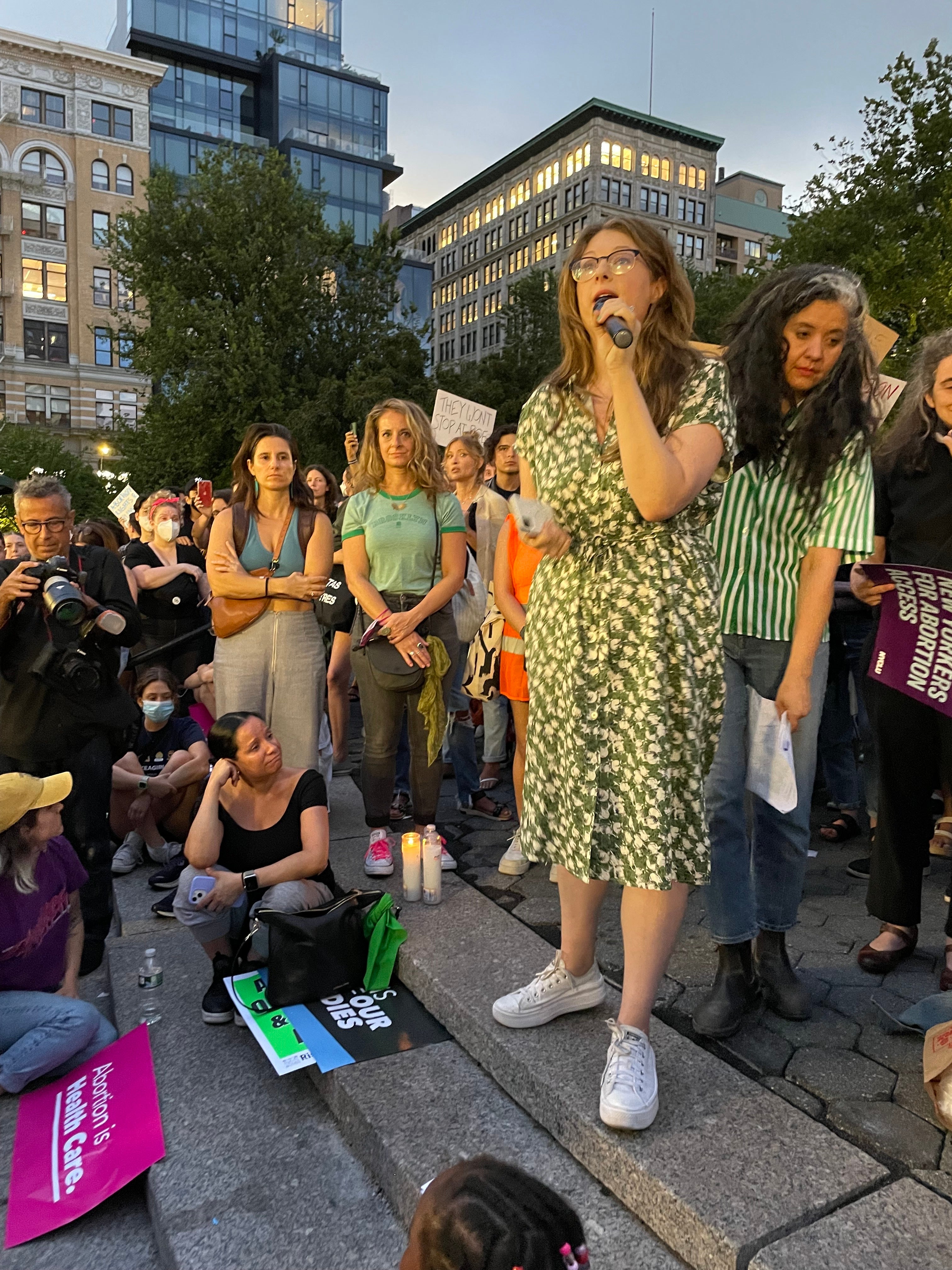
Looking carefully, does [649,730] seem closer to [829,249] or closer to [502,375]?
[829,249]

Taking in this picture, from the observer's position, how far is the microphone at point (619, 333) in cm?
182

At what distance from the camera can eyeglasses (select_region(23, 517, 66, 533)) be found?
405 centimetres

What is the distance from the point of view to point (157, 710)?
17.3 feet

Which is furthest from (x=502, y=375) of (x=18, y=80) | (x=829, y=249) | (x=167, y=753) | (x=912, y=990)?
(x=18, y=80)

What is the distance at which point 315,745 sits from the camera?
14.5 ft

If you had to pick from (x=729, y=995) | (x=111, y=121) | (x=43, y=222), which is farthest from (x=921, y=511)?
(x=111, y=121)

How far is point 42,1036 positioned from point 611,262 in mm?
3032

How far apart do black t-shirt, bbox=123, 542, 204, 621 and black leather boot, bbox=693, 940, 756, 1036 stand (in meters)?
4.53

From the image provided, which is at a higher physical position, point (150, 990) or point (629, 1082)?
point (629, 1082)

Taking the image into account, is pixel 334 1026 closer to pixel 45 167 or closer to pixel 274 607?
pixel 274 607

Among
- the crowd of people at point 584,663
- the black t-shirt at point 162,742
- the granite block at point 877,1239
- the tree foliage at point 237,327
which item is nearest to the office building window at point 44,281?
the tree foliage at point 237,327

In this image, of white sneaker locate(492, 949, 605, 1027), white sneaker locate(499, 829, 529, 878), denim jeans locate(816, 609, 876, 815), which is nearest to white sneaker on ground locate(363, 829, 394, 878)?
white sneaker locate(499, 829, 529, 878)

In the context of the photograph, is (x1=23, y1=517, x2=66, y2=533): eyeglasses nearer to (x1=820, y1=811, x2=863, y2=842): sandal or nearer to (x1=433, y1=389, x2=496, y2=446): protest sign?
(x1=820, y1=811, x2=863, y2=842): sandal

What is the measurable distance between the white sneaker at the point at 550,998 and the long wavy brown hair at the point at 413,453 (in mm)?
2422
